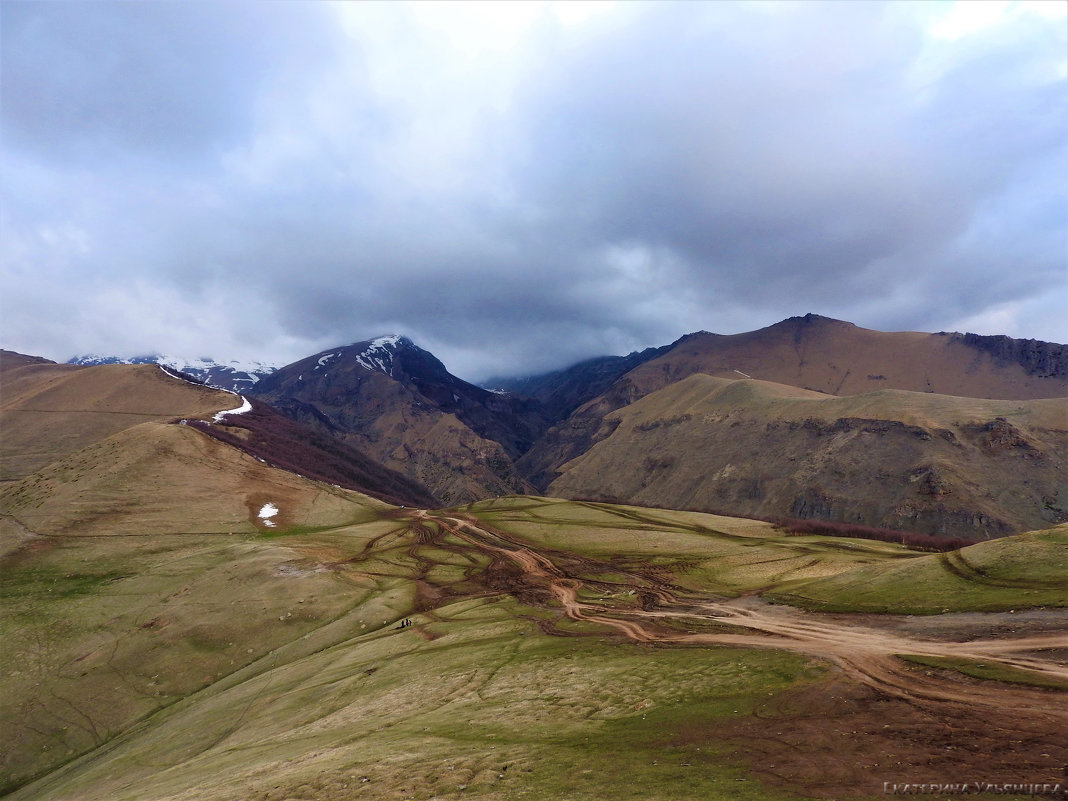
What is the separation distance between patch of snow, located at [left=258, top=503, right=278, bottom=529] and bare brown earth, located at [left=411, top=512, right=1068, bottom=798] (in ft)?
292

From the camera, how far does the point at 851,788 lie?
1543cm

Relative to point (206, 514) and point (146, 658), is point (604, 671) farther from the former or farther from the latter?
point (206, 514)

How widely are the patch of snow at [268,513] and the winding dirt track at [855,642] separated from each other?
7071 centimetres

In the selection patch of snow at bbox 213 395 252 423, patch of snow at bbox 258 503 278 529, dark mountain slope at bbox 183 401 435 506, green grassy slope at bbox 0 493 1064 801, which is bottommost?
green grassy slope at bbox 0 493 1064 801

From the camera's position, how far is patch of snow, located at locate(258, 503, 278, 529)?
105825mm

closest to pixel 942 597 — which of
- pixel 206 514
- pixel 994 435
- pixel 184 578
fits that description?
pixel 184 578

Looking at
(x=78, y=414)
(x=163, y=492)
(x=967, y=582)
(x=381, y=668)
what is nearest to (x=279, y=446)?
(x=163, y=492)

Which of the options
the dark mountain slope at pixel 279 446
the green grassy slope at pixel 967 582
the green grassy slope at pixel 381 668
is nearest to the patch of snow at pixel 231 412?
the dark mountain slope at pixel 279 446

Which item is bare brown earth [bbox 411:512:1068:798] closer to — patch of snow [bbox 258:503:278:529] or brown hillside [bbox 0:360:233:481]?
patch of snow [bbox 258:503:278:529]

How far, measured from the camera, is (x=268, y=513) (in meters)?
110

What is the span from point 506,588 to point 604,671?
36653 millimetres

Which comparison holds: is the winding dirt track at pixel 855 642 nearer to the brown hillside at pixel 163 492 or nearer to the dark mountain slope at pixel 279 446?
the brown hillside at pixel 163 492

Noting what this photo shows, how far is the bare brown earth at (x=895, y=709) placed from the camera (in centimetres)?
1633

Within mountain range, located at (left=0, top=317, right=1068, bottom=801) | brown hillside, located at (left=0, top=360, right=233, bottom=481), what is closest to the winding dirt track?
mountain range, located at (left=0, top=317, right=1068, bottom=801)
